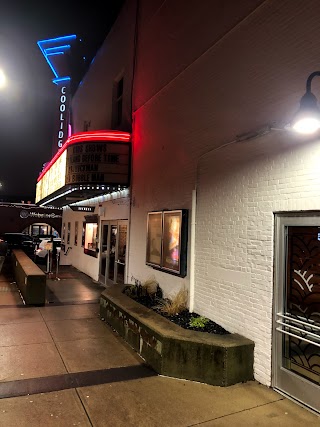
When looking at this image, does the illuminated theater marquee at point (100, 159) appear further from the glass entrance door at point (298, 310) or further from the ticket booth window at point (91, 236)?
the glass entrance door at point (298, 310)

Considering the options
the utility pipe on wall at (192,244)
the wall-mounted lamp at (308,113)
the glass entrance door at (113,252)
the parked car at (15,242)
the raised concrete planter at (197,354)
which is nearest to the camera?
the wall-mounted lamp at (308,113)

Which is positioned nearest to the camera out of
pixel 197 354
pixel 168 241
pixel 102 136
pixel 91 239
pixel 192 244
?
pixel 197 354

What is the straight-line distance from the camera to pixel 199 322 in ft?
19.1

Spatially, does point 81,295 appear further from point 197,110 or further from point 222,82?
point 222,82

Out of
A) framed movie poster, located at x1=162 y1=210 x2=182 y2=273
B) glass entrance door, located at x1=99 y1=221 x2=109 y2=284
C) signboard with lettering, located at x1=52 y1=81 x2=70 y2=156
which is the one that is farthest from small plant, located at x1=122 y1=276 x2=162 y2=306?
signboard with lettering, located at x1=52 y1=81 x2=70 y2=156

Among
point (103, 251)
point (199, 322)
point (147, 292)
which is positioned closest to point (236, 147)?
point (199, 322)

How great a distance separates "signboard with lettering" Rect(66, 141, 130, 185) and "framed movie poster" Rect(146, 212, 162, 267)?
83.6 inches

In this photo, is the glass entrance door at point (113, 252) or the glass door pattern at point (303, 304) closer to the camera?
the glass door pattern at point (303, 304)

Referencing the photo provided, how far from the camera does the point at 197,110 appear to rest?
7062mm

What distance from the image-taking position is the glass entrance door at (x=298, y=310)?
427cm

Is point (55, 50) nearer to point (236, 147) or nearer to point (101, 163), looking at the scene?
point (101, 163)

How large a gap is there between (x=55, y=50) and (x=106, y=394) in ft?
70.1

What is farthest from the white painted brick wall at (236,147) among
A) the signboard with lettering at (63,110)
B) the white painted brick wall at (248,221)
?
the signboard with lettering at (63,110)

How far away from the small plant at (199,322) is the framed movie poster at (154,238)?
91.6 inches
